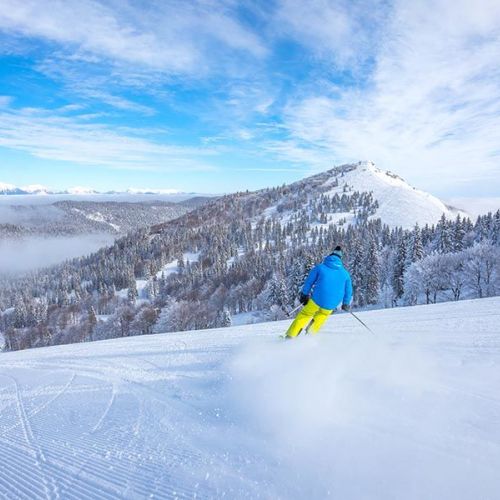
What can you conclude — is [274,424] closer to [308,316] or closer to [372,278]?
[308,316]

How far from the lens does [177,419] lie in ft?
18.7

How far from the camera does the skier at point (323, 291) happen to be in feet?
28.4

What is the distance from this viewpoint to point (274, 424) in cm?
506

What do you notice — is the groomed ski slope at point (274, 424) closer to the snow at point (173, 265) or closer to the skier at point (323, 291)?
the skier at point (323, 291)

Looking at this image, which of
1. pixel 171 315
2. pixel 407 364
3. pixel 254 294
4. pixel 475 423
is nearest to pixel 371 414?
pixel 475 423

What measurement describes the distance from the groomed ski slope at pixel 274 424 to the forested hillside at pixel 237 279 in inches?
2110

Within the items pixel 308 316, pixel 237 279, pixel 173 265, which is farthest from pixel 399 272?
pixel 173 265

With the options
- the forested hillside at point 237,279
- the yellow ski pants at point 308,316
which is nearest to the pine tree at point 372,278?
the forested hillside at point 237,279

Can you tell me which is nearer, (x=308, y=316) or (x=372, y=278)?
(x=308, y=316)

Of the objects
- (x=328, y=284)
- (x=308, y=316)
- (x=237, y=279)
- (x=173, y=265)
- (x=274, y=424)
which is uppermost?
(x=328, y=284)

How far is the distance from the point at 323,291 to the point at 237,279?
121 metres

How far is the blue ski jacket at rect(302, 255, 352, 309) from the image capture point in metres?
8.65

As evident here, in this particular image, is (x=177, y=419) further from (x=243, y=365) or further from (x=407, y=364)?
(x=407, y=364)

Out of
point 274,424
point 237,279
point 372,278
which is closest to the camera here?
point 274,424
